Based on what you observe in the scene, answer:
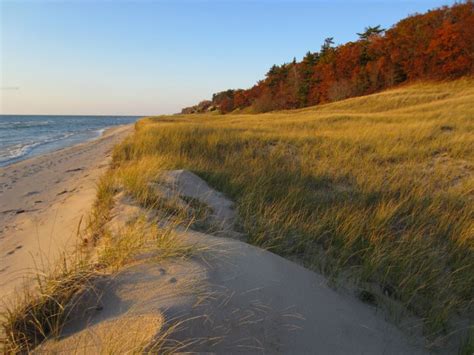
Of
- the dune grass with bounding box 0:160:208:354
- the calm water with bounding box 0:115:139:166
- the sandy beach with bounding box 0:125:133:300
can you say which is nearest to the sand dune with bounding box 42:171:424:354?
the dune grass with bounding box 0:160:208:354

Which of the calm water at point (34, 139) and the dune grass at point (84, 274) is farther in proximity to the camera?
the calm water at point (34, 139)

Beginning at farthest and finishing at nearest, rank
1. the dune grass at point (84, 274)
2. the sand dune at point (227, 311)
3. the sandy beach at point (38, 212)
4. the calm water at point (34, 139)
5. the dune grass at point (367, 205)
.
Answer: the calm water at point (34, 139) → the sandy beach at point (38, 212) → the dune grass at point (367, 205) → the dune grass at point (84, 274) → the sand dune at point (227, 311)

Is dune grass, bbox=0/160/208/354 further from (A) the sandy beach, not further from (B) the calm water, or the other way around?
(B) the calm water

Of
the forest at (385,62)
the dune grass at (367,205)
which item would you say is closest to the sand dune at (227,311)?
the dune grass at (367,205)

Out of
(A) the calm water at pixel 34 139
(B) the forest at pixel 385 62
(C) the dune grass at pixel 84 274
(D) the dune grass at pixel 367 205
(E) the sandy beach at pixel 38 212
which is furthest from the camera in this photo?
(B) the forest at pixel 385 62

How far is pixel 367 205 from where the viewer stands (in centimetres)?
462

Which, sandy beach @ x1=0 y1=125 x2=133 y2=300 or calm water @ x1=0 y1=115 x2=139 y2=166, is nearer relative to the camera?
sandy beach @ x1=0 y1=125 x2=133 y2=300

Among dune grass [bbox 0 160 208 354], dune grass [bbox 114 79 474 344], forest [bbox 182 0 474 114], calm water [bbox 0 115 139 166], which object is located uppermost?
forest [bbox 182 0 474 114]

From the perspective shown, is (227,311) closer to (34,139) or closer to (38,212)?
(38,212)

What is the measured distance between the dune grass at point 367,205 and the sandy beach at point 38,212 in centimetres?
114

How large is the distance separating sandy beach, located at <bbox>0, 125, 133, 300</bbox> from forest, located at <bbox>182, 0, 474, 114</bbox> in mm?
35386

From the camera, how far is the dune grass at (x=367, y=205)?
2.84 metres

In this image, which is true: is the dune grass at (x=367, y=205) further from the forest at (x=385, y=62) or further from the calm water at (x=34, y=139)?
the forest at (x=385, y=62)

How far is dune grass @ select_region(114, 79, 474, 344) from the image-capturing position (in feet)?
9.31
